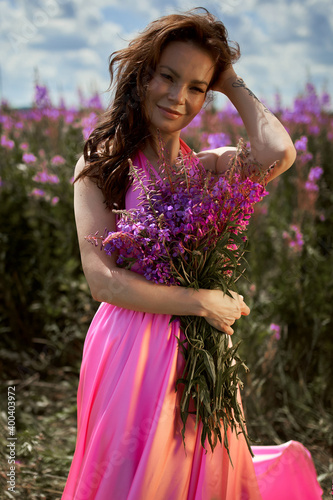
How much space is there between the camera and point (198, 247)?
110cm

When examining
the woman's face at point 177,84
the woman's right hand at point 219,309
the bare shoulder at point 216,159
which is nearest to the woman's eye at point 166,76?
the woman's face at point 177,84

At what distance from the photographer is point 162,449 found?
1.17m

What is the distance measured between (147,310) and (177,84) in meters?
0.63

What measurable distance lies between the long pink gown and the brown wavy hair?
0.09 metres

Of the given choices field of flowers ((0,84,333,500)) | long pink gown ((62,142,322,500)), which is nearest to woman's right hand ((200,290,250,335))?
long pink gown ((62,142,322,500))

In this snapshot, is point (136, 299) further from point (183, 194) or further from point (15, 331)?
point (15, 331)

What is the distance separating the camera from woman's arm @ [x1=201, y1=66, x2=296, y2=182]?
1273mm

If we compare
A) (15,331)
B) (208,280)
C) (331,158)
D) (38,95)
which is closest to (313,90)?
(331,158)

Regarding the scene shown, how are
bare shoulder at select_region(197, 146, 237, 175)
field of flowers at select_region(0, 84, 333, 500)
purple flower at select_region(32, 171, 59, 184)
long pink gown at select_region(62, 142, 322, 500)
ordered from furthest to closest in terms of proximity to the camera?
purple flower at select_region(32, 171, 59, 184), field of flowers at select_region(0, 84, 333, 500), bare shoulder at select_region(197, 146, 237, 175), long pink gown at select_region(62, 142, 322, 500)

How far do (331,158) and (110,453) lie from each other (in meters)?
3.82

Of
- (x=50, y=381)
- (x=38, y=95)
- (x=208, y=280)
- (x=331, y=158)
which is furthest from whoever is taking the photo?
(x=331, y=158)

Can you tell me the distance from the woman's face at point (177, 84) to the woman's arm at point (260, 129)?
0.11 meters

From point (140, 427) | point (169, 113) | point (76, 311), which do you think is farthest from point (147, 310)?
point (76, 311)

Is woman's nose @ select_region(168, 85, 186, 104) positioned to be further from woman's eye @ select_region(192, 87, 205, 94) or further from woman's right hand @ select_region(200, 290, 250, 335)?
woman's right hand @ select_region(200, 290, 250, 335)
